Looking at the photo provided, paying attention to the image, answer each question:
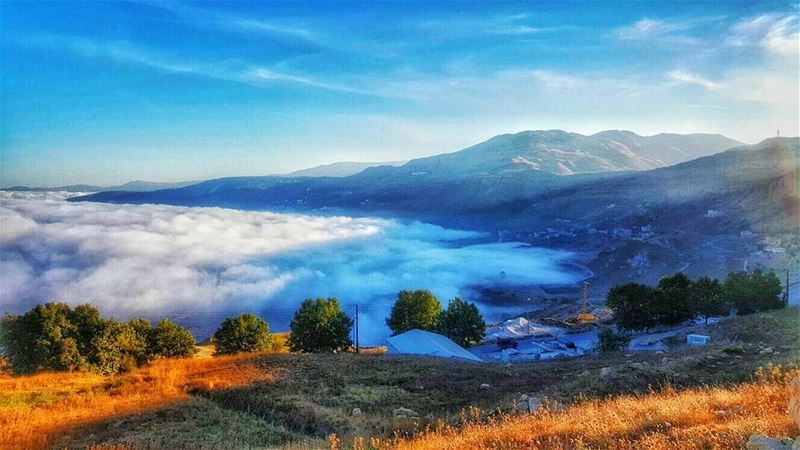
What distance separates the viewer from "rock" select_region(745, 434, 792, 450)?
459 cm

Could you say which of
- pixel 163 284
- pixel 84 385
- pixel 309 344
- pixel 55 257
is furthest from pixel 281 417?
pixel 163 284

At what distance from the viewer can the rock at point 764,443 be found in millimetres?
4594

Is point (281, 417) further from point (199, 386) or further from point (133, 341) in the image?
point (133, 341)

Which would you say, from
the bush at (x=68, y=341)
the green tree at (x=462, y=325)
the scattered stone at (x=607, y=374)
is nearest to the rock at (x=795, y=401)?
the scattered stone at (x=607, y=374)

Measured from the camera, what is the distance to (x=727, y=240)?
379ft

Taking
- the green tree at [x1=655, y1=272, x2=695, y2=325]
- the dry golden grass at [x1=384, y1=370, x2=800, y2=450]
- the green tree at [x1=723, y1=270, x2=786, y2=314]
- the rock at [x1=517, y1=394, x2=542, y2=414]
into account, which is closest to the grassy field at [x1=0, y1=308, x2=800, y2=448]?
the dry golden grass at [x1=384, y1=370, x2=800, y2=450]

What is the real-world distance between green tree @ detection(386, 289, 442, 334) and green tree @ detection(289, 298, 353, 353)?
7670 mm

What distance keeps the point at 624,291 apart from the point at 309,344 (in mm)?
30718

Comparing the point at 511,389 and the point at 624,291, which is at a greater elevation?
the point at 511,389

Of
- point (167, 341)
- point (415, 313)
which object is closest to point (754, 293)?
point (415, 313)

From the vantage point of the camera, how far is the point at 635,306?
49.5m

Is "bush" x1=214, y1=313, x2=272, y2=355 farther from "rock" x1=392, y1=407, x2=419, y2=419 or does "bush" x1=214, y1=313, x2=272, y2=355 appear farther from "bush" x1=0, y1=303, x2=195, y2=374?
"rock" x1=392, y1=407, x2=419, y2=419

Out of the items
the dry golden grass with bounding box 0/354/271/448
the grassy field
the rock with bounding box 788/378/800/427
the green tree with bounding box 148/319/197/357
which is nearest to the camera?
the rock with bounding box 788/378/800/427

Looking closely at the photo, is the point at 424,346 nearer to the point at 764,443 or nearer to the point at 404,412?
the point at 404,412
